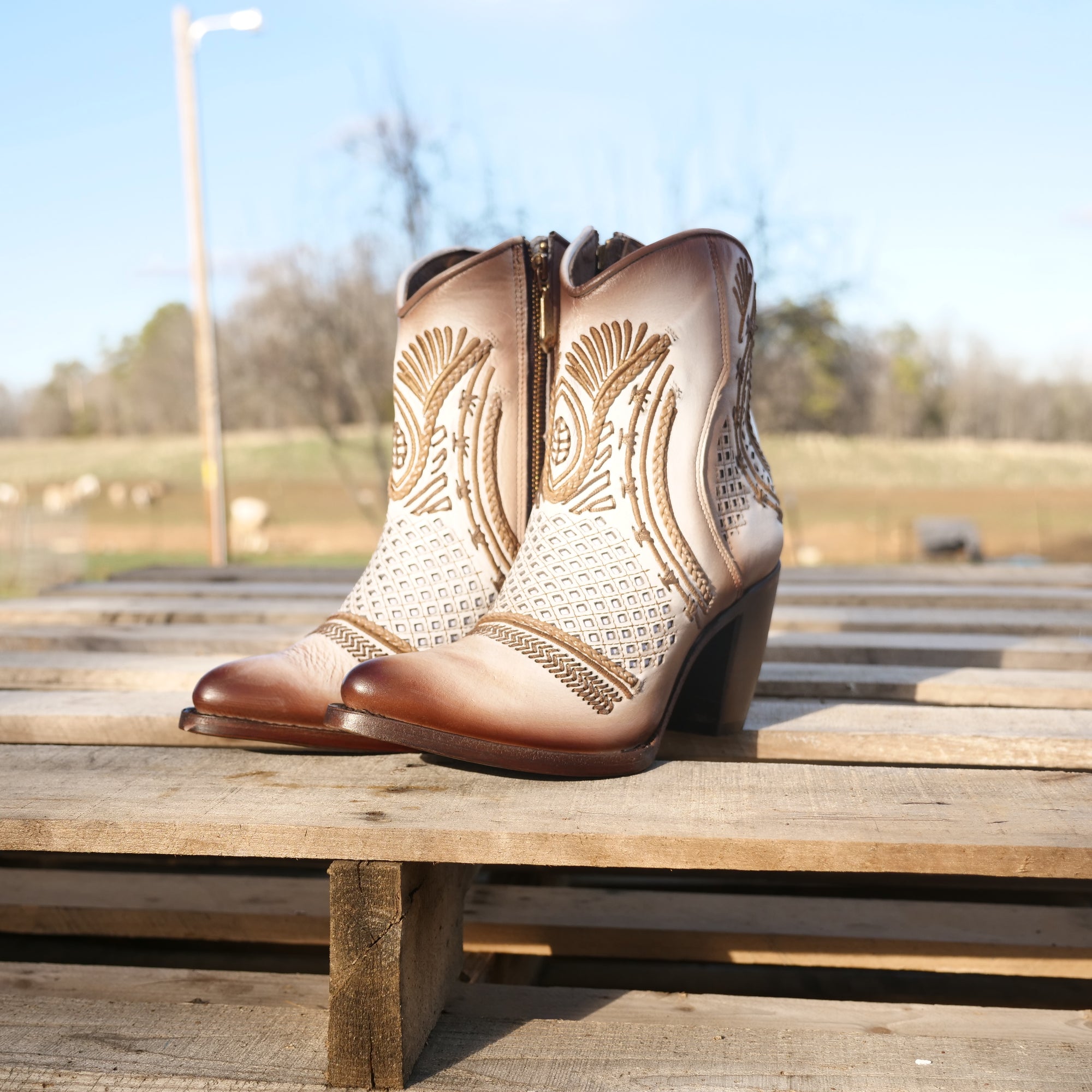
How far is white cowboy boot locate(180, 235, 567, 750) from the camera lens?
4.12 feet

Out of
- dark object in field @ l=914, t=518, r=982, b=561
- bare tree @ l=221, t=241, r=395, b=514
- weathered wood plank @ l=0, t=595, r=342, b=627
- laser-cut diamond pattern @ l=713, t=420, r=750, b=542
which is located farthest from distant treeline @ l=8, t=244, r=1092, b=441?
laser-cut diamond pattern @ l=713, t=420, r=750, b=542

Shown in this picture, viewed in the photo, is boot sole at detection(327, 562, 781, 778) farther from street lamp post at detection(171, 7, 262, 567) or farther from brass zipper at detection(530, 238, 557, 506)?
street lamp post at detection(171, 7, 262, 567)

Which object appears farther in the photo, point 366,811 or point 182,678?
point 182,678

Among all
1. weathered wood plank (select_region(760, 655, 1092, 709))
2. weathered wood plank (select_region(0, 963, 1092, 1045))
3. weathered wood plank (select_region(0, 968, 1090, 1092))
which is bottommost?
weathered wood plank (select_region(0, 963, 1092, 1045))

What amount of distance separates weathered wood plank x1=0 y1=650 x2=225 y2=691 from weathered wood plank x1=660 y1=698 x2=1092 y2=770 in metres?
0.83

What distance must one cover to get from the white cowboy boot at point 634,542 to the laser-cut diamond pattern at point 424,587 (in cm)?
10

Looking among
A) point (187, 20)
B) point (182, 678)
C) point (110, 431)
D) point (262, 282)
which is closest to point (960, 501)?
point (262, 282)

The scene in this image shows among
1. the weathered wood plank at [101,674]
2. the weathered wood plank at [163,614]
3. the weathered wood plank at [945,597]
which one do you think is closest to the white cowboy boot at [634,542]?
the weathered wood plank at [101,674]

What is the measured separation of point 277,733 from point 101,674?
707 millimetres

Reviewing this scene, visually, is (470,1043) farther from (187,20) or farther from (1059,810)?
(187,20)

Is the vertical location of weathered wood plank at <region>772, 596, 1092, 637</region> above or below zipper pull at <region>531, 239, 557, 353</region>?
below

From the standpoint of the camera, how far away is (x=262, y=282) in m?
11.9

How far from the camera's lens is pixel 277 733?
1.14m

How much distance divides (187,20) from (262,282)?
2.94 meters
